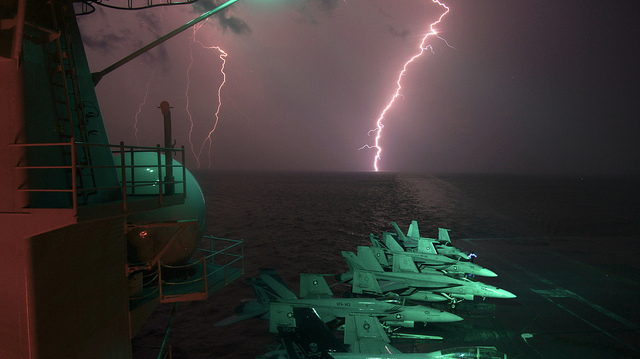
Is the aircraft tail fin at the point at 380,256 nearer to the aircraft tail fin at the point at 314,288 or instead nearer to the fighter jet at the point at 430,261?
the fighter jet at the point at 430,261

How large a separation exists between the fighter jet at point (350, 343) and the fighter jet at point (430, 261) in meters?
10.8

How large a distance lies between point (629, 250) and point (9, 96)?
206 feet

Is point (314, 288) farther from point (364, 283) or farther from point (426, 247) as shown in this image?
point (426, 247)

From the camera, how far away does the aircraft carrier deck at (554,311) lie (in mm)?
18266

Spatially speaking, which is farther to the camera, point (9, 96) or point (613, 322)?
point (613, 322)

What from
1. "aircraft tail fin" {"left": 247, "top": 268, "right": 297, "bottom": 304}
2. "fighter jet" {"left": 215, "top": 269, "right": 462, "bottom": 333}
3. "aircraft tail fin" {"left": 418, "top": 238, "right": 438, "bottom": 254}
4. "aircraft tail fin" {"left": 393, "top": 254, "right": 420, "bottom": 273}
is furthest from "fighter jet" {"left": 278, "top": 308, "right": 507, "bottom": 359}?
"aircraft tail fin" {"left": 418, "top": 238, "right": 438, "bottom": 254}

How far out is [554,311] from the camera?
22.8 metres

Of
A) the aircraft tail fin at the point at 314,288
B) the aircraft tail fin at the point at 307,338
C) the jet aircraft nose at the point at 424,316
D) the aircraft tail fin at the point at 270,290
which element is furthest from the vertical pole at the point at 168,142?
the jet aircraft nose at the point at 424,316

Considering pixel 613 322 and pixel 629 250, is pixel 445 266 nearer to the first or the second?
pixel 613 322

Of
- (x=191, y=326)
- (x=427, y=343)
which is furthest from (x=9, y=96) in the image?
(x=427, y=343)

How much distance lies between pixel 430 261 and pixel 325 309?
14.5m

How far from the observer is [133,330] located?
870cm

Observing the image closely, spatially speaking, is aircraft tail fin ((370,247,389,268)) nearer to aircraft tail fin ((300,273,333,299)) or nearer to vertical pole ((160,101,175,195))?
aircraft tail fin ((300,273,333,299))

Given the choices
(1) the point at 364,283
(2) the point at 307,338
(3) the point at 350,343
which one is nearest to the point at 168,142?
(2) the point at 307,338
